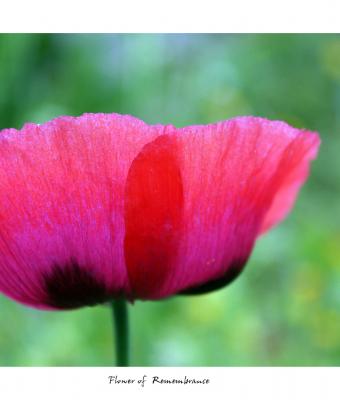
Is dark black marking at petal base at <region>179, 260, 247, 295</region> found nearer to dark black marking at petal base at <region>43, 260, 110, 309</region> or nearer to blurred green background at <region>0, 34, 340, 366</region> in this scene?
dark black marking at petal base at <region>43, 260, 110, 309</region>

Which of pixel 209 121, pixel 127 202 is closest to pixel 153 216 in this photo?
pixel 127 202

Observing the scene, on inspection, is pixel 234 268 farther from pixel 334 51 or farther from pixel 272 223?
pixel 334 51

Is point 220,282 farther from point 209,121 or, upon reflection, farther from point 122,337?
point 209,121

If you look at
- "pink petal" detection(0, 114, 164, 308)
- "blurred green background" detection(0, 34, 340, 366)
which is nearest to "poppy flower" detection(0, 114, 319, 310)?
"pink petal" detection(0, 114, 164, 308)
